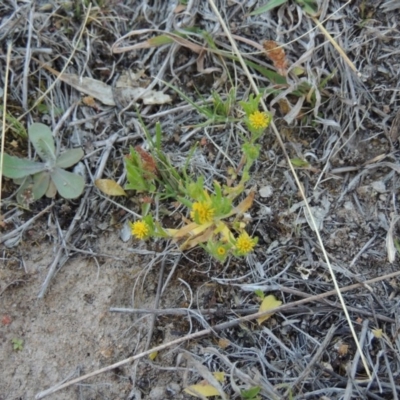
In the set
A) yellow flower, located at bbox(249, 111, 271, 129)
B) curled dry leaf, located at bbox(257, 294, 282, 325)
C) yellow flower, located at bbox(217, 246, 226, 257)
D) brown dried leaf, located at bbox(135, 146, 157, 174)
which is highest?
yellow flower, located at bbox(249, 111, 271, 129)

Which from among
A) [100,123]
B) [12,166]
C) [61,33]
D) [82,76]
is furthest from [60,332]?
[61,33]

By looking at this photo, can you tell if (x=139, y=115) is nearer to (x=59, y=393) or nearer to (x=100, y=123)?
(x=100, y=123)

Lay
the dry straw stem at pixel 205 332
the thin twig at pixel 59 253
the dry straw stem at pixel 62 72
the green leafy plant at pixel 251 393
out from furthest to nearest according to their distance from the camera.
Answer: the dry straw stem at pixel 62 72 → the thin twig at pixel 59 253 → the dry straw stem at pixel 205 332 → the green leafy plant at pixel 251 393

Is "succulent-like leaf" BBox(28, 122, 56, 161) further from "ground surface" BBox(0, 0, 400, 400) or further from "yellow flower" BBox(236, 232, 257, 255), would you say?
"yellow flower" BBox(236, 232, 257, 255)

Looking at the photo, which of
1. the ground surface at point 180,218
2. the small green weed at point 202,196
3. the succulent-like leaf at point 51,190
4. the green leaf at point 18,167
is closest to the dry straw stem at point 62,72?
the ground surface at point 180,218

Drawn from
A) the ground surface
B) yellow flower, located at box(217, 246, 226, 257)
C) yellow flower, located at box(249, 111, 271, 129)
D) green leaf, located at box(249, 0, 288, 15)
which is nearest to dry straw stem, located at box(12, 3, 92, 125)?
the ground surface

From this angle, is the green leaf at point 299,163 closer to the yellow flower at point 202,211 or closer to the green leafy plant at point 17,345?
the yellow flower at point 202,211

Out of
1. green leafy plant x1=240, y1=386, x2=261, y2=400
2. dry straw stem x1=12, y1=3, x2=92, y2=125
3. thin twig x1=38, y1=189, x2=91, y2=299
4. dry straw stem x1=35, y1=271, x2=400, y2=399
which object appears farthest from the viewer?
dry straw stem x1=12, y1=3, x2=92, y2=125
